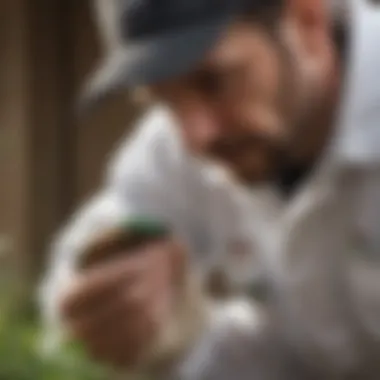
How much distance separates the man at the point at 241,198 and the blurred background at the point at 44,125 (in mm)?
18

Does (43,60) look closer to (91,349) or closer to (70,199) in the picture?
(70,199)

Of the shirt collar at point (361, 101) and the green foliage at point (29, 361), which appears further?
the shirt collar at point (361, 101)

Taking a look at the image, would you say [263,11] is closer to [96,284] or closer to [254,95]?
[254,95]

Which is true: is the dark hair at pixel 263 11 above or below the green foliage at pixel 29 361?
above

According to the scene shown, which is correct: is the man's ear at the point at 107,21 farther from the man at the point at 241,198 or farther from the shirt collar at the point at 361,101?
the shirt collar at the point at 361,101

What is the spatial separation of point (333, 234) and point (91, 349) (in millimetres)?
186

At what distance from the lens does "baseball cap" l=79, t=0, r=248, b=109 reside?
2.54 ft

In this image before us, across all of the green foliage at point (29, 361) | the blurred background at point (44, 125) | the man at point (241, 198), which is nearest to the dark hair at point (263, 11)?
the man at point (241, 198)

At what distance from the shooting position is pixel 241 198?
31.9 inches

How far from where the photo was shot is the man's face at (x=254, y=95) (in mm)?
781

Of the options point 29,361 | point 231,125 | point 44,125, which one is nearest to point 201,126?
point 231,125

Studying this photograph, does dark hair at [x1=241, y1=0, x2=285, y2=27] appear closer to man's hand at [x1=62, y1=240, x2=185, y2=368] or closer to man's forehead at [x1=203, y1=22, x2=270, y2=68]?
man's forehead at [x1=203, y1=22, x2=270, y2=68]

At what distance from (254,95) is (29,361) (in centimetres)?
27

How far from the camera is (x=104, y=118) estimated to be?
836 millimetres
